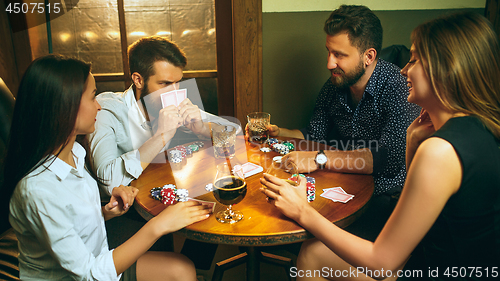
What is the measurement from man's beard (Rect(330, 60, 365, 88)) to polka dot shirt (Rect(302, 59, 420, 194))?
8 centimetres

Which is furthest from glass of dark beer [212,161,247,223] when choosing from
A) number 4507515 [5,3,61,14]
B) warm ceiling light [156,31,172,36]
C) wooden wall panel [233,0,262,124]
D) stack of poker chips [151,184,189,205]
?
number 4507515 [5,3,61,14]

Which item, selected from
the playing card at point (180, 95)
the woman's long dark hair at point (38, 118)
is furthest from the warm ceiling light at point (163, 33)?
the woman's long dark hair at point (38, 118)

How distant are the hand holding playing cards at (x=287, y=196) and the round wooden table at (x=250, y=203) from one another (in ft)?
0.14

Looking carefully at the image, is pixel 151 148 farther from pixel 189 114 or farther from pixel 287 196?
pixel 287 196

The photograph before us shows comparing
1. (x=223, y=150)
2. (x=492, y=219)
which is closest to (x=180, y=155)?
(x=223, y=150)

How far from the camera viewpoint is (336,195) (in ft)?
4.10

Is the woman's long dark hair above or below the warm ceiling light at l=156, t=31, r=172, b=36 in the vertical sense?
below

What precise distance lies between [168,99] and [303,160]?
0.96 metres

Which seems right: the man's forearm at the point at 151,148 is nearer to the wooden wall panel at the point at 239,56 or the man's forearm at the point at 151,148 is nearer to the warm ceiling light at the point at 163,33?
the wooden wall panel at the point at 239,56

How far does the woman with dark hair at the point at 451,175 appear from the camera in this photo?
857 mm

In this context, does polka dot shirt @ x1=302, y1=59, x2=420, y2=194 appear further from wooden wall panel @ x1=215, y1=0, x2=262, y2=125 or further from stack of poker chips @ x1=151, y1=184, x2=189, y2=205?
stack of poker chips @ x1=151, y1=184, x2=189, y2=205

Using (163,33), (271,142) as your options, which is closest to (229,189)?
(271,142)

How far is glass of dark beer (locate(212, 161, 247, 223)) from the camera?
1.07 meters

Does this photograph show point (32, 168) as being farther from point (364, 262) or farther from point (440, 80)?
point (440, 80)
